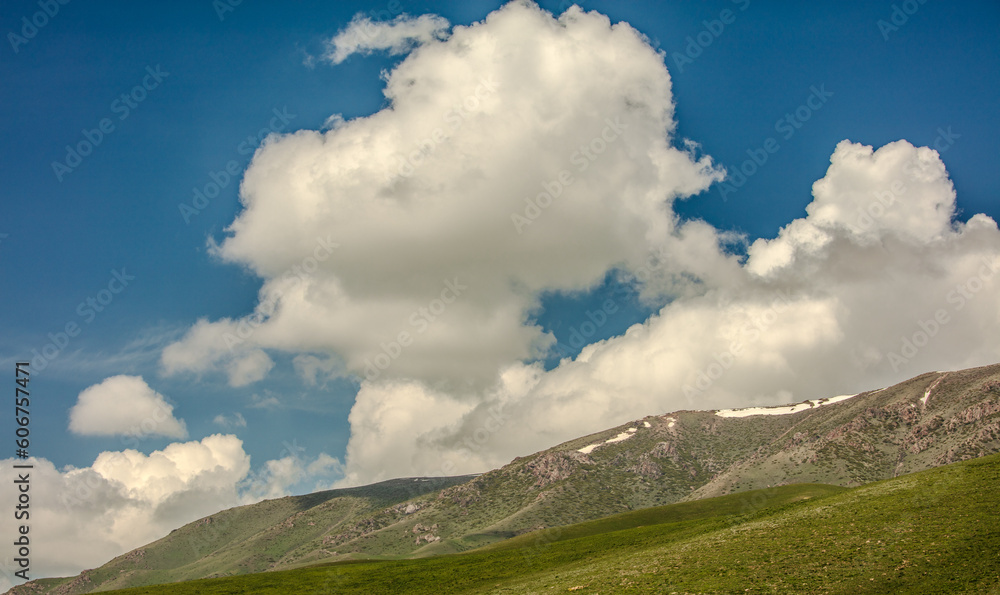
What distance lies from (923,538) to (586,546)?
48263mm

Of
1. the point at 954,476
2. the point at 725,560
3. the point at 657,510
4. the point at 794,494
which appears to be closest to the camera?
the point at 725,560

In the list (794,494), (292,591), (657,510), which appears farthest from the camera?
(657,510)

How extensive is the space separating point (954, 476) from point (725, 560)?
96.0 feet

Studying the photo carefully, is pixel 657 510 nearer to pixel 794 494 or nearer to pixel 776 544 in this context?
pixel 794 494

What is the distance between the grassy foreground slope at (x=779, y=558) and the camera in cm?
4175

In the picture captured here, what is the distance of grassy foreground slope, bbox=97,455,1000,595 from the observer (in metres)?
41.8

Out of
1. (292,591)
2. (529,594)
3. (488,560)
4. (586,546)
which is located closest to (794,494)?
(586,546)

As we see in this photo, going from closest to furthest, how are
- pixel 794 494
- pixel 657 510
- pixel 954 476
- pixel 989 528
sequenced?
1. pixel 989 528
2. pixel 954 476
3. pixel 794 494
4. pixel 657 510

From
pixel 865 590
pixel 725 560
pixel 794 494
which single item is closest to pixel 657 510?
pixel 794 494

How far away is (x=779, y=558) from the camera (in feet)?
160

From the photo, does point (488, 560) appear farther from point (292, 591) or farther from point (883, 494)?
point (883, 494)

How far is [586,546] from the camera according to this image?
86.9 meters

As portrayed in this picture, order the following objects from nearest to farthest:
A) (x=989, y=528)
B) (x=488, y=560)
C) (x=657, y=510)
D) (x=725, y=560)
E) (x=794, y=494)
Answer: (x=989, y=528) < (x=725, y=560) < (x=488, y=560) < (x=794, y=494) < (x=657, y=510)

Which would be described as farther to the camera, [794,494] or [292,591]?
[794,494]
